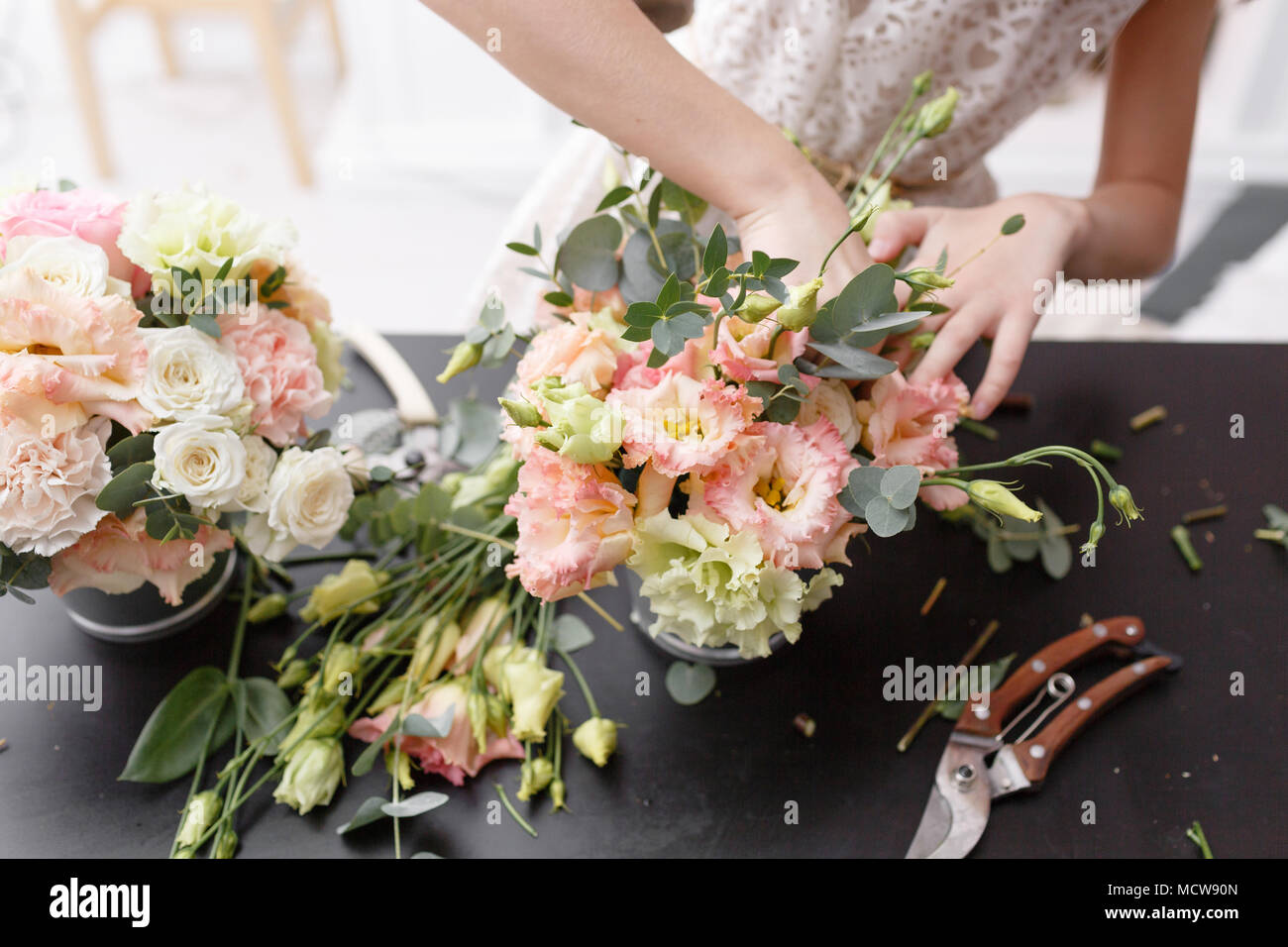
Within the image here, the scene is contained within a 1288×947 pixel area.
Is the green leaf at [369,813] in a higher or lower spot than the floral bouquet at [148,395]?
lower

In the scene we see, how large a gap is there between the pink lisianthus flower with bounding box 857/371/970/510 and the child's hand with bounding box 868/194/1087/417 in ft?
0.26

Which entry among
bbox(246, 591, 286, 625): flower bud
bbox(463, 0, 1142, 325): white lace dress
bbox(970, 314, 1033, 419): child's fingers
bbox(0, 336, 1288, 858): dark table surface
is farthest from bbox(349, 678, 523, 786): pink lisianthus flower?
bbox(463, 0, 1142, 325): white lace dress

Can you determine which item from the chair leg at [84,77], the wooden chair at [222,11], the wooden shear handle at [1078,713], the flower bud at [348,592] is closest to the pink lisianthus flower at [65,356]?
the flower bud at [348,592]

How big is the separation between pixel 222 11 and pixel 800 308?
2.27 m

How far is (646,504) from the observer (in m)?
0.57

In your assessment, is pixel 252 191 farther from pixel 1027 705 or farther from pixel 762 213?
pixel 1027 705

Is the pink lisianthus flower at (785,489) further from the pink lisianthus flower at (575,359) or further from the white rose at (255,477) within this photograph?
the white rose at (255,477)

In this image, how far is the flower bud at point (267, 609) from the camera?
74 cm

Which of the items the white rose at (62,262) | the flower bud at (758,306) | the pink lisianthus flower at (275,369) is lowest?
the flower bud at (758,306)

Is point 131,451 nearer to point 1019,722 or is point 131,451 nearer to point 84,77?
point 1019,722

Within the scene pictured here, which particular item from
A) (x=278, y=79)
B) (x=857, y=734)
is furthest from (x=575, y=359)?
(x=278, y=79)

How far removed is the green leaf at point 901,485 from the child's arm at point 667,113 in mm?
139

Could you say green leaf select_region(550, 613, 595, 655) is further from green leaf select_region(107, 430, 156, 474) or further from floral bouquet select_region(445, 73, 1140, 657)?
green leaf select_region(107, 430, 156, 474)
